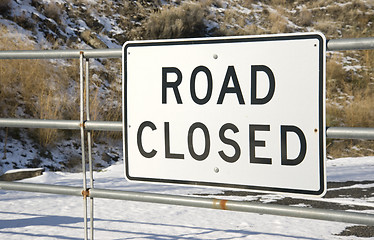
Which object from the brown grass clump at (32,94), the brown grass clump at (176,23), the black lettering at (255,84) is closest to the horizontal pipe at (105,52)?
the black lettering at (255,84)

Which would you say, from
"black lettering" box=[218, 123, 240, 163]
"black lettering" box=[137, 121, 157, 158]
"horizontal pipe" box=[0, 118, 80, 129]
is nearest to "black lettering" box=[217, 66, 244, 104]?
"black lettering" box=[218, 123, 240, 163]

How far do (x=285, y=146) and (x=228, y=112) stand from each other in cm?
28

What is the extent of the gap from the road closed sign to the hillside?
27.7 ft

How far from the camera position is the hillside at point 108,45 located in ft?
38.3

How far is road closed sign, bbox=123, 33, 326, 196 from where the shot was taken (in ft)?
7.22

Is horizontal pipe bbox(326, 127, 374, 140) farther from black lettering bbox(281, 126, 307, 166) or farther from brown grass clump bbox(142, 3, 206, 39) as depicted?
brown grass clump bbox(142, 3, 206, 39)

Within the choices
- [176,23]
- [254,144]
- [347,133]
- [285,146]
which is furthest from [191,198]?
[176,23]

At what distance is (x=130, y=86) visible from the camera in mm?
2539

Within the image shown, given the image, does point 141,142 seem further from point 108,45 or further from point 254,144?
point 108,45

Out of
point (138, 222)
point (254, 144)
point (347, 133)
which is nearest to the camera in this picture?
point (347, 133)

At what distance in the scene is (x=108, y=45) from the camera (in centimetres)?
1712

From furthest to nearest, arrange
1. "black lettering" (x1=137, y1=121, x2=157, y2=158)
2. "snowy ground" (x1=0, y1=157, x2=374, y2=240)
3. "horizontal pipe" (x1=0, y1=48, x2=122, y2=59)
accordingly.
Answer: "snowy ground" (x1=0, y1=157, x2=374, y2=240) → "horizontal pipe" (x1=0, y1=48, x2=122, y2=59) → "black lettering" (x1=137, y1=121, x2=157, y2=158)

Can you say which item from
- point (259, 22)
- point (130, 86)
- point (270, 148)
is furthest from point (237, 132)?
point (259, 22)

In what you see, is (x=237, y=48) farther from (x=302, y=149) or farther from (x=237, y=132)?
(x=302, y=149)
